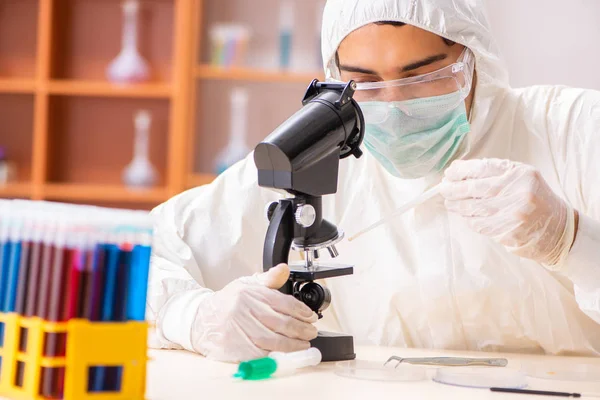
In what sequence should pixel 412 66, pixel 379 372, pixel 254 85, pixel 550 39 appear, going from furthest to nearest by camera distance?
1. pixel 254 85
2. pixel 550 39
3. pixel 412 66
4. pixel 379 372

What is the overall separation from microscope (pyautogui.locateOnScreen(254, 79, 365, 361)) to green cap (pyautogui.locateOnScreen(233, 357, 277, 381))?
18cm

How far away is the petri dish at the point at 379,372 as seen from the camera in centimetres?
116

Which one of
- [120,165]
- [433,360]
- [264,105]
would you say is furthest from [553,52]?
[433,360]

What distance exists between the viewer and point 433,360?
51.1 inches

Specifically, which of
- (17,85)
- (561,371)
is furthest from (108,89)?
(561,371)

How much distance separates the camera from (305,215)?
1232 millimetres

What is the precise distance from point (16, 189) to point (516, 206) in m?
3.04

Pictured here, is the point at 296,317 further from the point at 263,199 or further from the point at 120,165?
the point at 120,165

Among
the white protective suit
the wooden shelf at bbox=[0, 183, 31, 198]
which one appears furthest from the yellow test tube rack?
the wooden shelf at bbox=[0, 183, 31, 198]

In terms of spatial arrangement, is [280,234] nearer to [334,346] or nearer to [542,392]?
[334,346]

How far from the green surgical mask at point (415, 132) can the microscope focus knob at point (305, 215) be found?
450 millimetres

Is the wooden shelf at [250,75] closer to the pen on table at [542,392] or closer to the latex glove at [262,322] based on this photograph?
the latex glove at [262,322]

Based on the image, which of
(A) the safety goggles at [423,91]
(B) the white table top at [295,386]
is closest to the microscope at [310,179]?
(B) the white table top at [295,386]

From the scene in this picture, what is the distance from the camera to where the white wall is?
140 inches
